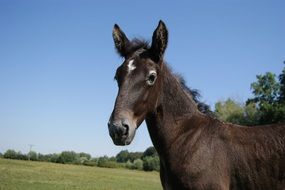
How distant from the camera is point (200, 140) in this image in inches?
248

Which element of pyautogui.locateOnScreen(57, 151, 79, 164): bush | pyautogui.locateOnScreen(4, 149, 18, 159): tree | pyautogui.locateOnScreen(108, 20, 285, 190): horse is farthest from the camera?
pyautogui.locateOnScreen(57, 151, 79, 164): bush

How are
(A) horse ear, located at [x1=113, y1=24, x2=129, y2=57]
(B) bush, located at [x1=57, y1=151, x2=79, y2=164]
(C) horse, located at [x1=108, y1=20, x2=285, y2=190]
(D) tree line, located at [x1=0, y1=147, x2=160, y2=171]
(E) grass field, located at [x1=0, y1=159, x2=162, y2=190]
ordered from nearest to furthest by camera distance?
(C) horse, located at [x1=108, y1=20, x2=285, y2=190] < (A) horse ear, located at [x1=113, y1=24, x2=129, y2=57] < (E) grass field, located at [x1=0, y1=159, x2=162, y2=190] < (D) tree line, located at [x1=0, y1=147, x2=160, y2=171] < (B) bush, located at [x1=57, y1=151, x2=79, y2=164]

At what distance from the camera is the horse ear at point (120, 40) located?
683cm

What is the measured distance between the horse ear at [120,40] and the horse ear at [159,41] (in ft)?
2.25

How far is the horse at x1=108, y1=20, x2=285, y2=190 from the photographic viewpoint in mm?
5766

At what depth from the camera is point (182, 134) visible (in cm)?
642

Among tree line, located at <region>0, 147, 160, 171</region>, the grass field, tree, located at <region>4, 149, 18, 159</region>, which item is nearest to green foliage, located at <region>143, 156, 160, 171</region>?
tree line, located at <region>0, 147, 160, 171</region>

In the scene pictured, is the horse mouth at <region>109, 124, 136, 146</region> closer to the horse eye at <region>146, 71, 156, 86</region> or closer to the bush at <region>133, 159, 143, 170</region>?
the horse eye at <region>146, 71, 156, 86</region>

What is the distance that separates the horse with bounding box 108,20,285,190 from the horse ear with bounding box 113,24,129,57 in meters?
0.03

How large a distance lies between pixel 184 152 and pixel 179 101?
94 centimetres

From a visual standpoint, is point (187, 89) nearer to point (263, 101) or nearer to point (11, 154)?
point (263, 101)

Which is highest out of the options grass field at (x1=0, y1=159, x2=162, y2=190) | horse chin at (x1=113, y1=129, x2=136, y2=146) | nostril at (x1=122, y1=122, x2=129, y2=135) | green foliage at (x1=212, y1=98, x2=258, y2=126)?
green foliage at (x1=212, y1=98, x2=258, y2=126)

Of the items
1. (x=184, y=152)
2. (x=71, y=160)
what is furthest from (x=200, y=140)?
(x=71, y=160)

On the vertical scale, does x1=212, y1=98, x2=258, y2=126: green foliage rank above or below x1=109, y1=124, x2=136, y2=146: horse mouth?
above
